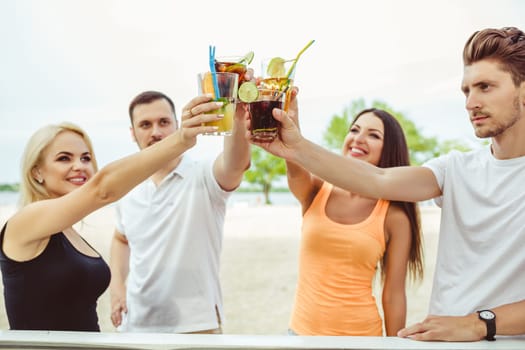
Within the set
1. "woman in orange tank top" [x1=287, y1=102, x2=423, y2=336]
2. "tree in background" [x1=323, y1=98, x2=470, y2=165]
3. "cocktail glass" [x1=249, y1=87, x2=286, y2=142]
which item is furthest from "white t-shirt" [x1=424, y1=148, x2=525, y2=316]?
"tree in background" [x1=323, y1=98, x2=470, y2=165]

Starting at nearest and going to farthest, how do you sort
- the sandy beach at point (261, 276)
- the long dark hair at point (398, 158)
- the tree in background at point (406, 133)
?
the long dark hair at point (398, 158) < the sandy beach at point (261, 276) < the tree in background at point (406, 133)

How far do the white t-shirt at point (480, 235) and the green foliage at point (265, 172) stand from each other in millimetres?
31671

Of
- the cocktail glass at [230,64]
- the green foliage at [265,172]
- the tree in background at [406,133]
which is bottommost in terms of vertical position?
the green foliage at [265,172]

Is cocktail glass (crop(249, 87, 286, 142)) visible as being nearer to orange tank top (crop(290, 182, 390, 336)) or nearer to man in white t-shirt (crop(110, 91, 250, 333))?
man in white t-shirt (crop(110, 91, 250, 333))

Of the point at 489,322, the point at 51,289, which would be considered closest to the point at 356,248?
the point at 489,322

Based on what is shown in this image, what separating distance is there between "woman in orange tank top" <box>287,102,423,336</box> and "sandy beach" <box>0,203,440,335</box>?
1417 millimetres

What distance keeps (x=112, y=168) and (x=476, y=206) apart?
3.99 ft

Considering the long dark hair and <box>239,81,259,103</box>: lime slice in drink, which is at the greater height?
<box>239,81,259,103</box>: lime slice in drink

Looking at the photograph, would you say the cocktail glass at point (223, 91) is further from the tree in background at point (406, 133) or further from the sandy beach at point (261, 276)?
the tree in background at point (406, 133)

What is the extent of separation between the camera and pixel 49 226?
4.71ft

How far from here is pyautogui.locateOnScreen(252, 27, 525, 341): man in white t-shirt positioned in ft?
4.75

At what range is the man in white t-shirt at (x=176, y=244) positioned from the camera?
204 cm

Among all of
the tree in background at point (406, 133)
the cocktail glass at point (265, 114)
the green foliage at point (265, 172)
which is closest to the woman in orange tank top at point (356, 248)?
the cocktail glass at point (265, 114)

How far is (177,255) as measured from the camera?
2047 millimetres
